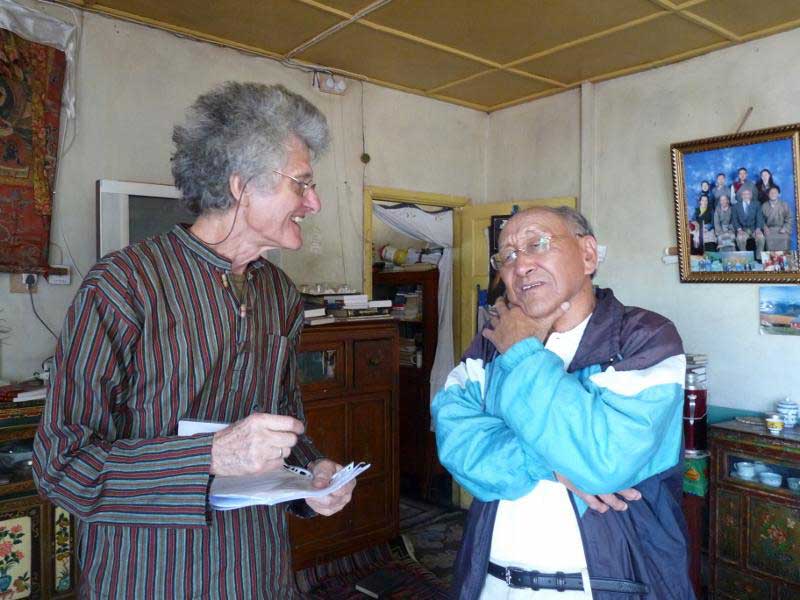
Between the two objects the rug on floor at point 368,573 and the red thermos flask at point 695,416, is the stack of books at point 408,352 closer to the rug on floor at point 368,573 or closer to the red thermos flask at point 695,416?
the rug on floor at point 368,573

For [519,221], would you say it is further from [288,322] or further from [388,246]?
[388,246]

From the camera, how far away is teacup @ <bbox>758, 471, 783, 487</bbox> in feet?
9.93

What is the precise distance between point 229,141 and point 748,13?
2.92 m

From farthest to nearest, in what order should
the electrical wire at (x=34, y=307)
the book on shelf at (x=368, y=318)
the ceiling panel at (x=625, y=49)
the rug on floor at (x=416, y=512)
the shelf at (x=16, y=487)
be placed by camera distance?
the rug on floor at (x=416, y=512) → the book on shelf at (x=368, y=318) → the ceiling panel at (x=625, y=49) → the electrical wire at (x=34, y=307) → the shelf at (x=16, y=487)

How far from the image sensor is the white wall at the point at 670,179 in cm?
336

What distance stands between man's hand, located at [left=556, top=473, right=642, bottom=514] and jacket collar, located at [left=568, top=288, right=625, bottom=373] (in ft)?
0.92

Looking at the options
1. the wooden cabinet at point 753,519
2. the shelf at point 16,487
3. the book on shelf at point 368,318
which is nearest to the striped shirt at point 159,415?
the shelf at point 16,487

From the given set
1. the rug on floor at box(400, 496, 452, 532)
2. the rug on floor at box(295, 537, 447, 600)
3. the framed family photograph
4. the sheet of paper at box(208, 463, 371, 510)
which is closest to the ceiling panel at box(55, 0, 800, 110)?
the framed family photograph

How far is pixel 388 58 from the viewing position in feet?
12.2

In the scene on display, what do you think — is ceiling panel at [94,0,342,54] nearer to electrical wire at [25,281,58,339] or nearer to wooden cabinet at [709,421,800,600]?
electrical wire at [25,281,58,339]

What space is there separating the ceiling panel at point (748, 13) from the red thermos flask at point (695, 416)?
1.86 metres

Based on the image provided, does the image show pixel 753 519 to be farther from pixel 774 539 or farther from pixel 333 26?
pixel 333 26

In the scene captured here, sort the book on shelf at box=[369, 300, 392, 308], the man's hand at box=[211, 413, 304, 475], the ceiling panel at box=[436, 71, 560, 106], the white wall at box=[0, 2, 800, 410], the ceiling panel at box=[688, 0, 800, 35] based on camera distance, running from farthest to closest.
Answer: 1. the ceiling panel at box=[436, 71, 560, 106]
2. the book on shelf at box=[369, 300, 392, 308]
3. the white wall at box=[0, 2, 800, 410]
4. the ceiling panel at box=[688, 0, 800, 35]
5. the man's hand at box=[211, 413, 304, 475]

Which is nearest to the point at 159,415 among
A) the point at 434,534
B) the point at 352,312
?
the point at 352,312
